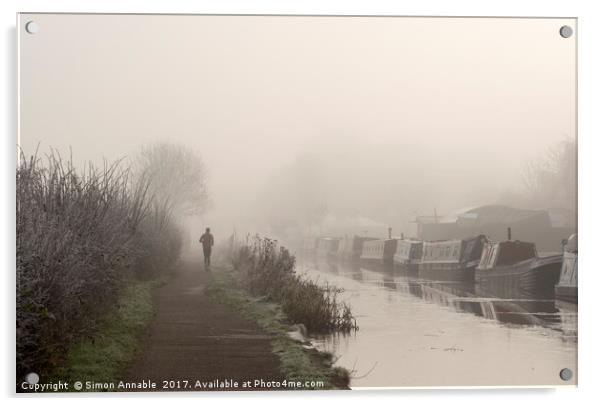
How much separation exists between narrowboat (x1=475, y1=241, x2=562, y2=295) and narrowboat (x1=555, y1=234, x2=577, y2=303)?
56 mm

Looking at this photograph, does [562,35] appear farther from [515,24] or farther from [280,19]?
[280,19]

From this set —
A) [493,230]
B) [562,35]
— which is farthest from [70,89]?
[562,35]

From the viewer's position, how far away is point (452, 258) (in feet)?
25.8

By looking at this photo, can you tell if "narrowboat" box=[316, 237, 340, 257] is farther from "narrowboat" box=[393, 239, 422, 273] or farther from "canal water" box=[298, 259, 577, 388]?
"narrowboat" box=[393, 239, 422, 273]

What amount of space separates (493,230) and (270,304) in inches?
92.9

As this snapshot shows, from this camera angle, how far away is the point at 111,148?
23.2 feet

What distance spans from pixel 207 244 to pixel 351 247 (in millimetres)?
1404

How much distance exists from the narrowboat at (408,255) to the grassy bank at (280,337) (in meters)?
1.25

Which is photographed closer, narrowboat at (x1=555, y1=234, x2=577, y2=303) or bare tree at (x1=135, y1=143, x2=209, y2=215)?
narrowboat at (x1=555, y1=234, x2=577, y2=303)

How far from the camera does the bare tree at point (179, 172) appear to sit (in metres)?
7.27

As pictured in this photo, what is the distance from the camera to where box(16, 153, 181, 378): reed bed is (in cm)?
603

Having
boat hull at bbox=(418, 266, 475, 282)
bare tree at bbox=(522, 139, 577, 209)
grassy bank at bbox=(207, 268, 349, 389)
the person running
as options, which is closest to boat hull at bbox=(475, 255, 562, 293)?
boat hull at bbox=(418, 266, 475, 282)

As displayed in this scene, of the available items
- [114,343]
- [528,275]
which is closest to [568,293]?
[528,275]

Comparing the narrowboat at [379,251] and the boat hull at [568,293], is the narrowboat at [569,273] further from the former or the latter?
the narrowboat at [379,251]
